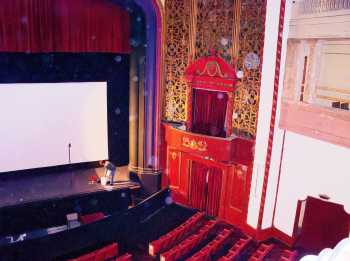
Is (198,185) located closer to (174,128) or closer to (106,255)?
(174,128)

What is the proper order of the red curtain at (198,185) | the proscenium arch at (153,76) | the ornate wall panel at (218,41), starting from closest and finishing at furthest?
the ornate wall panel at (218,41), the proscenium arch at (153,76), the red curtain at (198,185)

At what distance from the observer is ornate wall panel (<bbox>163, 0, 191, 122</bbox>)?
10898mm

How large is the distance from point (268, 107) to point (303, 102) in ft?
2.94

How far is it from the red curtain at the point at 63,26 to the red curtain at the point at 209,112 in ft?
9.39

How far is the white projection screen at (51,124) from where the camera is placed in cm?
1147

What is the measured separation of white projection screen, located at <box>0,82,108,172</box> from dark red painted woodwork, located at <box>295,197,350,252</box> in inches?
280

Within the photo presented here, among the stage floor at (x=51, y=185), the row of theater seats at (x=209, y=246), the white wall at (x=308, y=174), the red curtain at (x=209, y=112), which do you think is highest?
the red curtain at (x=209, y=112)

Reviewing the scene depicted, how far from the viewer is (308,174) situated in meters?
9.13

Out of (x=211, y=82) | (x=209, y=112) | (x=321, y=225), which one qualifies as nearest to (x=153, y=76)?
(x=211, y=82)

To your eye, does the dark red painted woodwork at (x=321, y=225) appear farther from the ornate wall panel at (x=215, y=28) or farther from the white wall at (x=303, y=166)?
the ornate wall panel at (x=215, y=28)

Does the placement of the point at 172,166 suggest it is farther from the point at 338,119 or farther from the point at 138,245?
the point at 338,119

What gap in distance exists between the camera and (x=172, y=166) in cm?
1197

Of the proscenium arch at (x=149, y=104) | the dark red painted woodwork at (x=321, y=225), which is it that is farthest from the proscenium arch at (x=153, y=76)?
the dark red painted woodwork at (x=321, y=225)

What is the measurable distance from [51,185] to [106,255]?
382 centimetres
